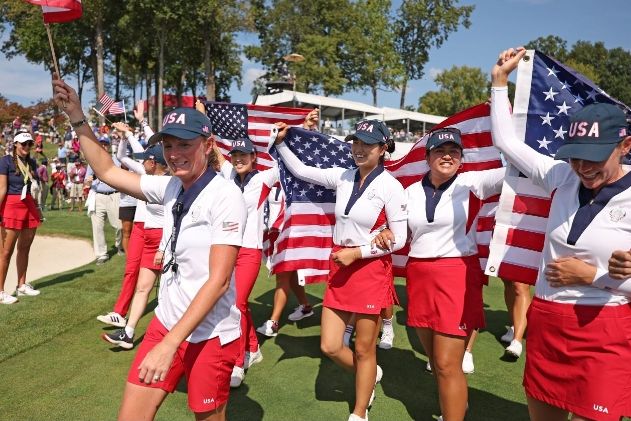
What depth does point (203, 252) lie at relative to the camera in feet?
9.18

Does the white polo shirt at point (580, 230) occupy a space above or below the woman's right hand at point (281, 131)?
below

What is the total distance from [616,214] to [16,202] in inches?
309

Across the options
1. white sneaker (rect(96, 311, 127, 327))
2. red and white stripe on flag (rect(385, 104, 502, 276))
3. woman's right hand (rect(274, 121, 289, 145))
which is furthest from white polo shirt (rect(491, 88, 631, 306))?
white sneaker (rect(96, 311, 127, 327))

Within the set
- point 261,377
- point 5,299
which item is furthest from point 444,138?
point 5,299

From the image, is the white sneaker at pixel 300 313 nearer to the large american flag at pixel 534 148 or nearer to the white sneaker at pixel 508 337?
the white sneaker at pixel 508 337

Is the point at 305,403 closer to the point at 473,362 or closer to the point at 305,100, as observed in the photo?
the point at 473,362

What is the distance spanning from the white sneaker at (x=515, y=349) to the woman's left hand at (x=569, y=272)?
335 centimetres

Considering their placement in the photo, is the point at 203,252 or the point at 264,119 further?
the point at 264,119

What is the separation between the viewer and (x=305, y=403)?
4.69 m

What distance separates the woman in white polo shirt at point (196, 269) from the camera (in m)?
2.73

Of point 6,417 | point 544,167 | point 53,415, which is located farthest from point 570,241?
point 6,417

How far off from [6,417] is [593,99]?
5.32 meters

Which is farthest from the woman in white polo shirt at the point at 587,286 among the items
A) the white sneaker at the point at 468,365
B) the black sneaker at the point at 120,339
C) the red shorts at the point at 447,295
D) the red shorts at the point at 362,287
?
the black sneaker at the point at 120,339

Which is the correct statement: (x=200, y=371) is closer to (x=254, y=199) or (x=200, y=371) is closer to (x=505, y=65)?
(x=505, y=65)
